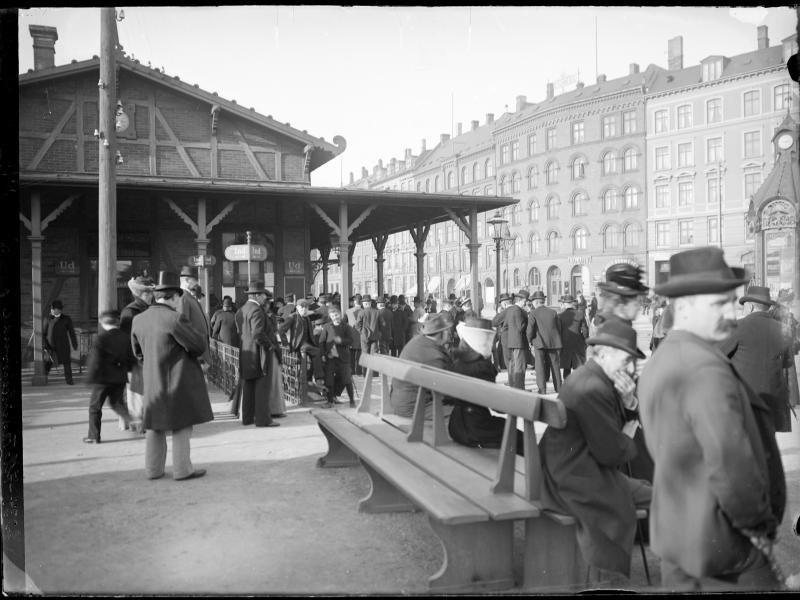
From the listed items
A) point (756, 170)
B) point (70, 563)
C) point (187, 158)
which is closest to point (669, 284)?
point (70, 563)

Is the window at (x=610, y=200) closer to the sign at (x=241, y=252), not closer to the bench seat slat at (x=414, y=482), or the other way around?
the sign at (x=241, y=252)

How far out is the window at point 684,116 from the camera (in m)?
18.7

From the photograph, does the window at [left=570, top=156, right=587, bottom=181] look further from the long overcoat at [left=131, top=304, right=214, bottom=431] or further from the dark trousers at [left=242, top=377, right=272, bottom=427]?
the long overcoat at [left=131, top=304, right=214, bottom=431]

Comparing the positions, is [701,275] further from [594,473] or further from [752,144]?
[752,144]

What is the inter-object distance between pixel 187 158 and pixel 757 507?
17.3 meters

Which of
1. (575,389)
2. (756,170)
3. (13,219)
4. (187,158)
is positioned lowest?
(575,389)

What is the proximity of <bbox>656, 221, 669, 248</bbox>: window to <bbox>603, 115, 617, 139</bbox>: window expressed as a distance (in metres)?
11.3

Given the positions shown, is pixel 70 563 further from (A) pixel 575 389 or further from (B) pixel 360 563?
(A) pixel 575 389

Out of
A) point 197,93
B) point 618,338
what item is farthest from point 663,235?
point 618,338

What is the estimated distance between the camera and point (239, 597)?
10.8ft

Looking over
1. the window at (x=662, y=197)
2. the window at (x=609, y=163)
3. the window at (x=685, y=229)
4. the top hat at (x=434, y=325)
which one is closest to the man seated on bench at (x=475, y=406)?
the top hat at (x=434, y=325)

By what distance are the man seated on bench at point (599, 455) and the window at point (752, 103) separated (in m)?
11.0

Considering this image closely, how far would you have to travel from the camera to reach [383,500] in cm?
501

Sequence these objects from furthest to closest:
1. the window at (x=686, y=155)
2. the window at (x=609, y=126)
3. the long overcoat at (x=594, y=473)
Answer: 1. the window at (x=609, y=126)
2. the window at (x=686, y=155)
3. the long overcoat at (x=594, y=473)
